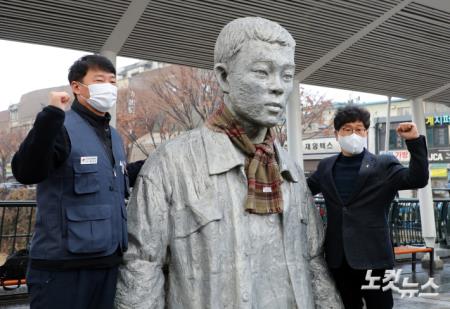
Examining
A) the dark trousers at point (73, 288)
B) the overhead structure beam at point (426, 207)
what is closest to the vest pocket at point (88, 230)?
the dark trousers at point (73, 288)

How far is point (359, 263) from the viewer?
283cm

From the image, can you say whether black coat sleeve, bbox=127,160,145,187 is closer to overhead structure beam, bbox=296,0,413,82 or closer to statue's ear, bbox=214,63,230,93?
statue's ear, bbox=214,63,230,93

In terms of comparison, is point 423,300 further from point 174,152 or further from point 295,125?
point 174,152

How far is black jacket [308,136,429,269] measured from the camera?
2.84 m

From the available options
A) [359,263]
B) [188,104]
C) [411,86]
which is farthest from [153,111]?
[359,263]

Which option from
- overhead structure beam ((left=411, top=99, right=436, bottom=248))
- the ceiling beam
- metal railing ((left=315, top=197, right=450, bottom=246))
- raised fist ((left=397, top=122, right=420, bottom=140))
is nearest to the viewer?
raised fist ((left=397, top=122, right=420, bottom=140))

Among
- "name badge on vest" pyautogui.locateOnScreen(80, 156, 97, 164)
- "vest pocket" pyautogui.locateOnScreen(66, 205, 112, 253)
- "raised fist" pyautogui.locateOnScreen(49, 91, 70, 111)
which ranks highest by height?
"raised fist" pyautogui.locateOnScreen(49, 91, 70, 111)

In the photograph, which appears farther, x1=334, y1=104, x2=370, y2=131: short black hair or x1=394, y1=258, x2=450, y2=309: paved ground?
x1=394, y1=258, x2=450, y2=309: paved ground

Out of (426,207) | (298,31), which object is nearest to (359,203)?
(298,31)

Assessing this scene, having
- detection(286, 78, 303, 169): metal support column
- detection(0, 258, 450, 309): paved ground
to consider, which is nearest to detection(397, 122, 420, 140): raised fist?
detection(0, 258, 450, 309): paved ground

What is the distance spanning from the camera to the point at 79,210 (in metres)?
1.88

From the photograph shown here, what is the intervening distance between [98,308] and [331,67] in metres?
5.47

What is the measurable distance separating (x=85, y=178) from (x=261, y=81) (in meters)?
0.78

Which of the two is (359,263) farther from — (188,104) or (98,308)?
(188,104)
